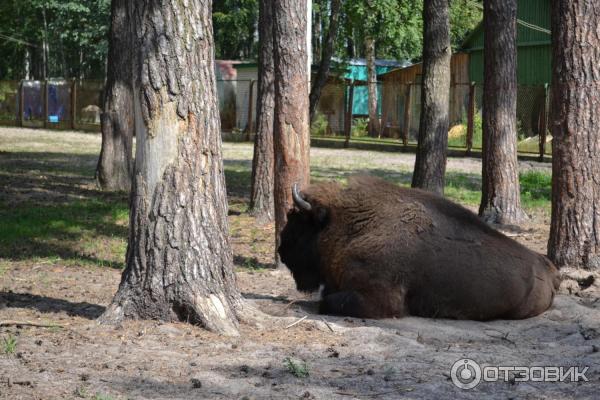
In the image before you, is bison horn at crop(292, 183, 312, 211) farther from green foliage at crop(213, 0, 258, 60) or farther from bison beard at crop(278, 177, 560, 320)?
green foliage at crop(213, 0, 258, 60)

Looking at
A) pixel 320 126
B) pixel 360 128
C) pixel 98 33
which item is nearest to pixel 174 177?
pixel 320 126

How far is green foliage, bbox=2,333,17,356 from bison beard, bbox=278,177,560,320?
286 cm

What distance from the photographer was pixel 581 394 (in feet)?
18.2

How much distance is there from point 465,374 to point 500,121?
9.09 metres

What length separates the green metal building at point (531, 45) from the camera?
122ft

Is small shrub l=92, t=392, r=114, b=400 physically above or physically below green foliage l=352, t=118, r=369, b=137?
below

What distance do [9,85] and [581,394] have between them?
5512 cm

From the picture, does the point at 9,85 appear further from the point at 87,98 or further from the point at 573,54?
the point at 573,54

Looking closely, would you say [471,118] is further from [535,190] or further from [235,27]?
[235,27]

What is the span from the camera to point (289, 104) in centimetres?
1005

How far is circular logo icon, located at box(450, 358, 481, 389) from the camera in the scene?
567 centimetres

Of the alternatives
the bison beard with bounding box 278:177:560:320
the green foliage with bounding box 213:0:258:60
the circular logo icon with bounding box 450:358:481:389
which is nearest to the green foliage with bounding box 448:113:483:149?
the green foliage with bounding box 213:0:258:60

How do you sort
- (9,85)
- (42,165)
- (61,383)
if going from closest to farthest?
(61,383)
(42,165)
(9,85)

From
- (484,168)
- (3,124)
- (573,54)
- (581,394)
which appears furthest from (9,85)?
(581,394)
